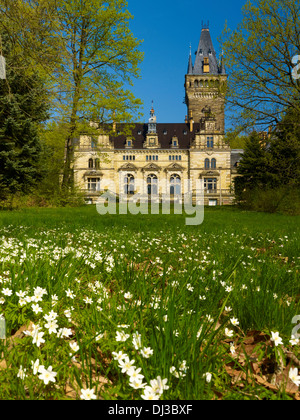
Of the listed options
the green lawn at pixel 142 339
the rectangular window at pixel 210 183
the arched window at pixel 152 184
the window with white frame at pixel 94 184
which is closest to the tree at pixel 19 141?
the green lawn at pixel 142 339

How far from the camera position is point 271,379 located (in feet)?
4.73

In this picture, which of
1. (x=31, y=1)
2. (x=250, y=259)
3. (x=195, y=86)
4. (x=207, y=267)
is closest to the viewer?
(x=207, y=267)

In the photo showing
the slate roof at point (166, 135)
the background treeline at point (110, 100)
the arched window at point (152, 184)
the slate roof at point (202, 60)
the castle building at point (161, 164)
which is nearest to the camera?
the background treeline at point (110, 100)

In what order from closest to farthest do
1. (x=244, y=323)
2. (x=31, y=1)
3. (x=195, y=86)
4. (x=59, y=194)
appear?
(x=244, y=323) → (x=31, y=1) → (x=59, y=194) → (x=195, y=86)

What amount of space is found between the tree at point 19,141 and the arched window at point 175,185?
40.2 metres

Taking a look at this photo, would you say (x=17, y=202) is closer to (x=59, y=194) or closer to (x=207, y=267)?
(x=59, y=194)

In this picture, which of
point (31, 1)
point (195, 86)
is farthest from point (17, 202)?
point (195, 86)

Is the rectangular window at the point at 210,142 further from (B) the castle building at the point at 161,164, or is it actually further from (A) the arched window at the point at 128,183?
(A) the arched window at the point at 128,183

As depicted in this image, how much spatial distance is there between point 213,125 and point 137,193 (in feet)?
67.1

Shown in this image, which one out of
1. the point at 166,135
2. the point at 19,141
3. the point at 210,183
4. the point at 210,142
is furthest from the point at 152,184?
the point at 19,141

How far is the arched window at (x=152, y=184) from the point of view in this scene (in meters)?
58.7

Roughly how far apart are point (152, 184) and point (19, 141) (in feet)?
131

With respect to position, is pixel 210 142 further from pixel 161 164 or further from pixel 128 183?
pixel 128 183

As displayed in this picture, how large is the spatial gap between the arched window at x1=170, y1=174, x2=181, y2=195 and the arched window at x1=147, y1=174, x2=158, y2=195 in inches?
125
